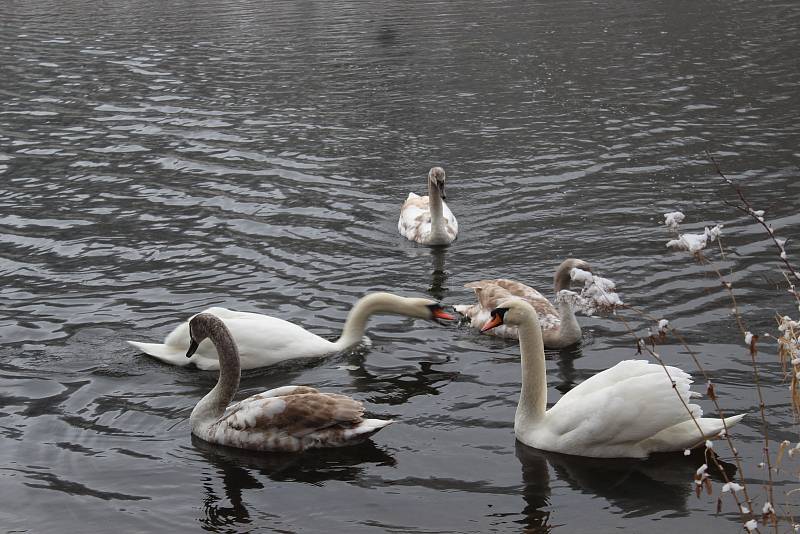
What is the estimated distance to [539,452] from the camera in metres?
9.53

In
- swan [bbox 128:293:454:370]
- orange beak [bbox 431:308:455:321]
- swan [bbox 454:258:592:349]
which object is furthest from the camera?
orange beak [bbox 431:308:455:321]

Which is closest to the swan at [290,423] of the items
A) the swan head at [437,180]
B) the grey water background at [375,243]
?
the grey water background at [375,243]

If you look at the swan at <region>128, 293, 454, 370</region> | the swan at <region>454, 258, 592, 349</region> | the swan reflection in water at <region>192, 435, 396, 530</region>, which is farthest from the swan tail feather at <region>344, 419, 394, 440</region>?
the swan at <region>454, 258, 592, 349</region>

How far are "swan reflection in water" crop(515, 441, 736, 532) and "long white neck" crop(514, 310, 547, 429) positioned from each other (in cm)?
26

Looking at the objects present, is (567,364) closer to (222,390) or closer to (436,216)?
(222,390)

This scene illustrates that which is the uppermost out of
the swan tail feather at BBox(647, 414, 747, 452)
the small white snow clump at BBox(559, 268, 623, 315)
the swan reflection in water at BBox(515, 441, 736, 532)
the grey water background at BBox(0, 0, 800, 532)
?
the small white snow clump at BBox(559, 268, 623, 315)

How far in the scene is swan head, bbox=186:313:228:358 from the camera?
1048cm

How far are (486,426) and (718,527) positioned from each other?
→ 2530mm

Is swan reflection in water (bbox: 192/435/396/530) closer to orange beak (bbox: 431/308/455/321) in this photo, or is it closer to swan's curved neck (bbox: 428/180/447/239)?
orange beak (bbox: 431/308/455/321)

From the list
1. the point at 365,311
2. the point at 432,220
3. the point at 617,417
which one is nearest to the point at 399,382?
the point at 365,311

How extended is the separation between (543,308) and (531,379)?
9.03 feet

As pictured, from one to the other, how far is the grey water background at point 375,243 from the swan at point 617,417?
6.1 inches

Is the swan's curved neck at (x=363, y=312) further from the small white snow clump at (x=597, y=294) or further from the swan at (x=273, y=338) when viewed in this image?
the small white snow clump at (x=597, y=294)

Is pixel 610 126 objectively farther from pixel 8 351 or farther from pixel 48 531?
pixel 48 531
